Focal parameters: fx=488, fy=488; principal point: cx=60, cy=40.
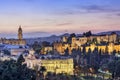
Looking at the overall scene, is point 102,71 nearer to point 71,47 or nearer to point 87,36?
point 71,47

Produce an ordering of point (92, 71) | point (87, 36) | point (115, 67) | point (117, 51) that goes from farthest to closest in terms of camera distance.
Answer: point (87, 36) < point (117, 51) < point (92, 71) < point (115, 67)

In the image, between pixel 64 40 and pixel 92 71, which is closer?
pixel 92 71

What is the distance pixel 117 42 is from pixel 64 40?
51.0 ft

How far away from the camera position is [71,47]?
98.7 meters

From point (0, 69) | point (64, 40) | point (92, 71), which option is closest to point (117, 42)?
point (64, 40)

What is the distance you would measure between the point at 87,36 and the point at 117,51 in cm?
1605

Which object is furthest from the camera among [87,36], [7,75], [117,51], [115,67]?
[87,36]

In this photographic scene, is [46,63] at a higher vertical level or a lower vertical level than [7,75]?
lower

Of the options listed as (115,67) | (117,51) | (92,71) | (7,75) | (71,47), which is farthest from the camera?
(71,47)

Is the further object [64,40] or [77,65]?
[64,40]

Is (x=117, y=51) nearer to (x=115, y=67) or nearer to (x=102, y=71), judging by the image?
(x=102, y=71)

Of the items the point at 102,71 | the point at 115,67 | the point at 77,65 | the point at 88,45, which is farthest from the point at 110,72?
the point at 88,45

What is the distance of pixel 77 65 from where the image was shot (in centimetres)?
6812

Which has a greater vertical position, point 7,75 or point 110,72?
point 7,75
